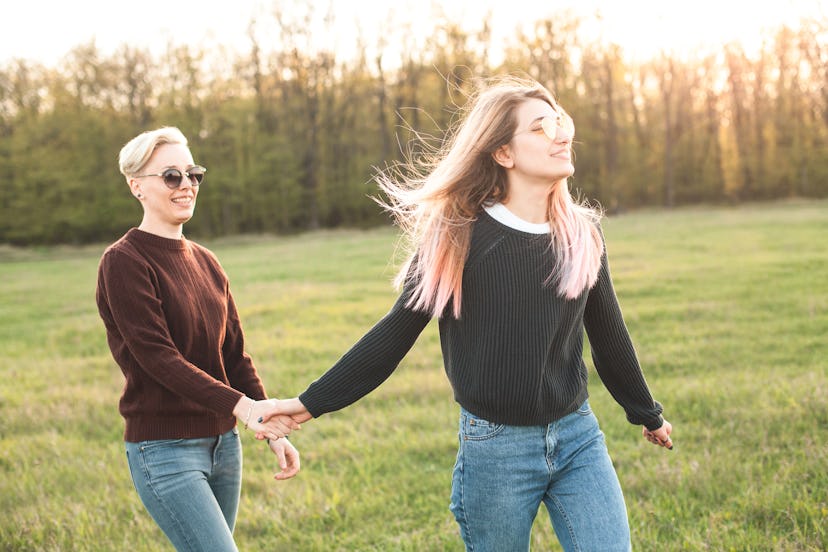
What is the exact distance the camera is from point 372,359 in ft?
9.91

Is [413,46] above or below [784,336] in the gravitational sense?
above

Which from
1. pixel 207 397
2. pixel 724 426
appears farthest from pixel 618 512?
pixel 724 426

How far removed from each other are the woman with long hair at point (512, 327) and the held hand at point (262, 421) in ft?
0.16

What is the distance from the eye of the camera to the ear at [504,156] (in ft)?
9.93

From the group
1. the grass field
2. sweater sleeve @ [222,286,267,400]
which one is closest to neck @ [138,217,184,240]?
sweater sleeve @ [222,286,267,400]

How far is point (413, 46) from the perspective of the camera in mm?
51688

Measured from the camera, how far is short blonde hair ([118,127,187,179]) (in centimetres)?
320

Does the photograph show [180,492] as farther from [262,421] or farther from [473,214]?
[473,214]

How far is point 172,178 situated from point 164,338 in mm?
694

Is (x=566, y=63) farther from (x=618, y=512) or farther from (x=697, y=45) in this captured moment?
(x=618, y=512)

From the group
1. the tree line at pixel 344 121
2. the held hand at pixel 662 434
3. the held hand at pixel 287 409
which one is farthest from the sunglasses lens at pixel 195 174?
the tree line at pixel 344 121

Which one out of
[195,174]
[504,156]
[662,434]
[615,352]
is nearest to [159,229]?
[195,174]

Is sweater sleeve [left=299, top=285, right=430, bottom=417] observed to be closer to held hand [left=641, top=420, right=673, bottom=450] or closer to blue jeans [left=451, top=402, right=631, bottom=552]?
blue jeans [left=451, top=402, right=631, bottom=552]

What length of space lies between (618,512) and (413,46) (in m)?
51.6
